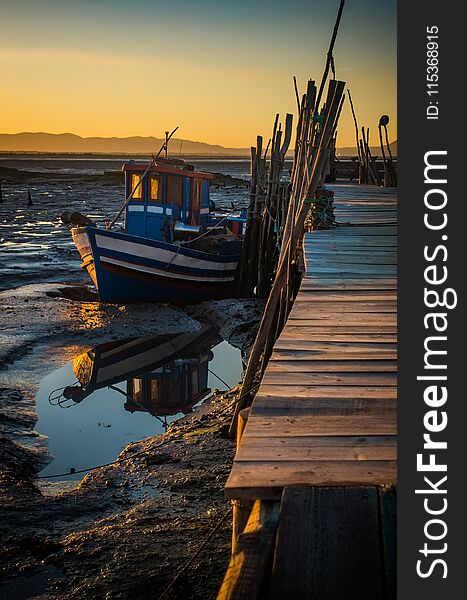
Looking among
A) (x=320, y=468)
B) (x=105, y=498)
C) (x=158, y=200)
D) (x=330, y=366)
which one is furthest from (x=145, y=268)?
(x=320, y=468)

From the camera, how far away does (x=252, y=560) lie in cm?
205

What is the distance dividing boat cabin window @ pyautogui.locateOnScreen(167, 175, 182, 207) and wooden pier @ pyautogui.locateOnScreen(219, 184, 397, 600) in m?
11.2

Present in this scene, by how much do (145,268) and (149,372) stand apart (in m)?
4.60

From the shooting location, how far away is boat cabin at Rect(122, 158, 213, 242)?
52.6 feet

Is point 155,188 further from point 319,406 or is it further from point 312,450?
point 312,450

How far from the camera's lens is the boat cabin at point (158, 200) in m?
16.0

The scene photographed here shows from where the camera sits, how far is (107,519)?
5547mm

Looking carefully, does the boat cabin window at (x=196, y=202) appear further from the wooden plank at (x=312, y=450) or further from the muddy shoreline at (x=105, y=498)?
the wooden plank at (x=312, y=450)

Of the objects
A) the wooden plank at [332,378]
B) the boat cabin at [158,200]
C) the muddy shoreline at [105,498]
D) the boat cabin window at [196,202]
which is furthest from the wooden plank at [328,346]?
the boat cabin window at [196,202]

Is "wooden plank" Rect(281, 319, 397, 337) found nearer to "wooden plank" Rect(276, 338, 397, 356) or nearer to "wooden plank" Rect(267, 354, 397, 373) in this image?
"wooden plank" Rect(276, 338, 397, 356)

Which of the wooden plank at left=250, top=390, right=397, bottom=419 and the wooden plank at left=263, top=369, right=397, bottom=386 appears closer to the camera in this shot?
the wooden plank at left=250, top=390, right=397, bottom=419

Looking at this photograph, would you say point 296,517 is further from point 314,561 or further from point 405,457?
point 405,457

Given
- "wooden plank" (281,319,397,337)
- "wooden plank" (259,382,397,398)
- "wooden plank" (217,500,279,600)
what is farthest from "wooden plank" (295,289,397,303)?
"wooden plank" (217,500,279,600)

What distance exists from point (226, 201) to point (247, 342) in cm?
3161
